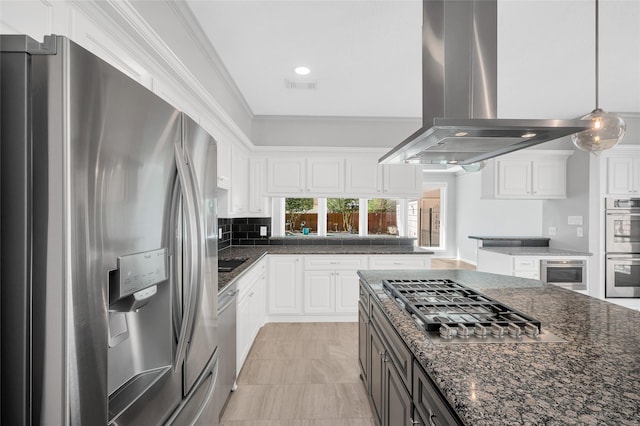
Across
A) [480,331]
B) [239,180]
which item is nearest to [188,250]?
[480,331]

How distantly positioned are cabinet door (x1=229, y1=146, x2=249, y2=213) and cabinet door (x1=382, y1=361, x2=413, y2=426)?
2.19m

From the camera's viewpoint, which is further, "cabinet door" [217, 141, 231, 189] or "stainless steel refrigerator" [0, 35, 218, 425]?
"cabinet door" [217, 141, 231, 189]

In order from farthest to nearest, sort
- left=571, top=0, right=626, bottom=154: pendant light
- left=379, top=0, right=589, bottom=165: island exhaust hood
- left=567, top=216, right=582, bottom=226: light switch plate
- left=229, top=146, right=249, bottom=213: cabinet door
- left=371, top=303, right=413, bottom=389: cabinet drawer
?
left=567, top=216, right=582, bottom=226: light switch plate → left=229, top=146, right=249, bottom=213: cabinet door → left=571, top=0, right=626, bottom=154: pendant light → left=379, top=0, right=589, bottom=165: island exhaust hood → left=371, top=303, right=413, bottom=389: cabinet drawer

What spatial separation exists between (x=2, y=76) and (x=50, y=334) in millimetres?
524

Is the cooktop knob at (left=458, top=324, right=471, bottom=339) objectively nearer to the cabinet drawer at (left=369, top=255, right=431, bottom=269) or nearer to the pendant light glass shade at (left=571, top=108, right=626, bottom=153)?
the pendant light glass shade at (left=571, top=108, right=626, bottom=153)

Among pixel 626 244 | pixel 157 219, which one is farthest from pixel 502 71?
pixel 157 219

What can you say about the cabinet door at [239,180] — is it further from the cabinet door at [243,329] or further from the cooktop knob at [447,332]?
the cooktop knob at [447,332]

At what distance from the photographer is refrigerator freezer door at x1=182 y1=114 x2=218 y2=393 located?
120 centimetres

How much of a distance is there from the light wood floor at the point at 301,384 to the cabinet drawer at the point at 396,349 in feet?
2.72

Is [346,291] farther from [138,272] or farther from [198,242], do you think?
[138,272]

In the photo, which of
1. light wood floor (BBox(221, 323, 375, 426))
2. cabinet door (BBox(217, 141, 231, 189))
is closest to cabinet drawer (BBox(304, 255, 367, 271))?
light wood floor (BBox(221, 323, 375, 426))

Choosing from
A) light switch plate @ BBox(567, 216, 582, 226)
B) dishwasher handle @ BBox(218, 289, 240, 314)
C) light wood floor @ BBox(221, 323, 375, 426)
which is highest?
light switch plate @ BBox(567, 216, 582, 226)

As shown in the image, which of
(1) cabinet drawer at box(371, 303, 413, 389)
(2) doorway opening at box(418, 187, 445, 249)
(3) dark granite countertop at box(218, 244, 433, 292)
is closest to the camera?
(1) cabinet drawer at box(371, 303, 413, 389)

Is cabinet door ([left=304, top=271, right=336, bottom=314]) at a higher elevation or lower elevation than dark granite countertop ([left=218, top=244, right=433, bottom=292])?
lower
